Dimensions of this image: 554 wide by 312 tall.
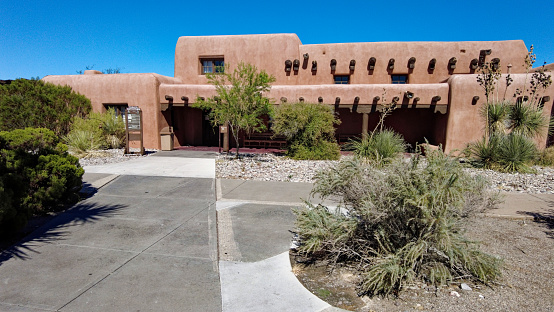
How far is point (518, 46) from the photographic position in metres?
17.3

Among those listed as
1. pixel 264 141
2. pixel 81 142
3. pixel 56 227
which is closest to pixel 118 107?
pixel 81 142

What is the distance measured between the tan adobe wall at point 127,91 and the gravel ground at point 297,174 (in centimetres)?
600

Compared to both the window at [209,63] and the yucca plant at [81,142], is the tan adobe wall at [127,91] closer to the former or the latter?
the yucca plant at [81,142]

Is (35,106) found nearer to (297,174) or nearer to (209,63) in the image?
(209,63)

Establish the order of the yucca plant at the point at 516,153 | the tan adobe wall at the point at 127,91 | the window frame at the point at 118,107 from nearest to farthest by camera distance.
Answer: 1. the yucca plant at the point at 516,153
2. the tan adobe wall at the point at 127,91
3. the window frame at the point at 118,107

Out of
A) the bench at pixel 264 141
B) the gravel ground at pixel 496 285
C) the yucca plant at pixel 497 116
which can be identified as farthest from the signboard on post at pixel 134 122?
the yucca plant at pixel 497 116

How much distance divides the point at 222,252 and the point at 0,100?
48.2ft

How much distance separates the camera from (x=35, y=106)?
46.7ft

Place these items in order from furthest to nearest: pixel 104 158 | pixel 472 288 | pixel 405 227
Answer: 1. pixel 104 158
2. pixel 405 227
3. pixel 472 288

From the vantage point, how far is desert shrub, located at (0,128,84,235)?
5.12 metres

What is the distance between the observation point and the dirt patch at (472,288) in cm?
319

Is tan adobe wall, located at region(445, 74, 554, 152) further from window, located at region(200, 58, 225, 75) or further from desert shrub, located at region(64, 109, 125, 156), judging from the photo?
desert shrub, located at region(64, 109, 125, 156)

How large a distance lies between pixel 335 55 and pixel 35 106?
14711mm

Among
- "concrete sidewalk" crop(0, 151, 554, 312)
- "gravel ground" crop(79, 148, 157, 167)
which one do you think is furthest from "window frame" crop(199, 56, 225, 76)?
"concrete sidewalk" crop(0, 151, 554, 312)
